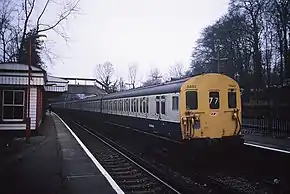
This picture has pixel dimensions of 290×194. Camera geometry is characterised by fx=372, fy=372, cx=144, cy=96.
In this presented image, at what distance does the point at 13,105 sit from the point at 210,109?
12938 mm

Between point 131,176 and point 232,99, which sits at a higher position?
point 232,99

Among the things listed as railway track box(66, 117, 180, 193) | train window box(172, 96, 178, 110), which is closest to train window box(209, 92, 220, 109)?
train window box(172, 96, 178, 110)

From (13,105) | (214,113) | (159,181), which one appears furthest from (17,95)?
(159,181)

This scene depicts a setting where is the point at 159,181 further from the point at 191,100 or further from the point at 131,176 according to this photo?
the point at 191,100

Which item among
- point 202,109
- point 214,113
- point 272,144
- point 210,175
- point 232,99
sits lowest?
point 210,175

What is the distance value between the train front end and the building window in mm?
12189

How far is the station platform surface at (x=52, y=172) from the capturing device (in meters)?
9.64

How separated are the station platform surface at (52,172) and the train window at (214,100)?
181 inches

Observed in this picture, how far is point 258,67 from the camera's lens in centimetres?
4147

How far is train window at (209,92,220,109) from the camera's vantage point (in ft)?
44.7

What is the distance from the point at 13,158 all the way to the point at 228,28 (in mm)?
39027

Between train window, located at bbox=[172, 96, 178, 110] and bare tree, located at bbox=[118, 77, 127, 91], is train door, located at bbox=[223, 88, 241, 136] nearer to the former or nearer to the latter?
train window, located at bbox=[172, 96, 178, 110]

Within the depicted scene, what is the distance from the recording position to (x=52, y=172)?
11.9 m

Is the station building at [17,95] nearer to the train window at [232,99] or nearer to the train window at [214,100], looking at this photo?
the train window at [214,100]
